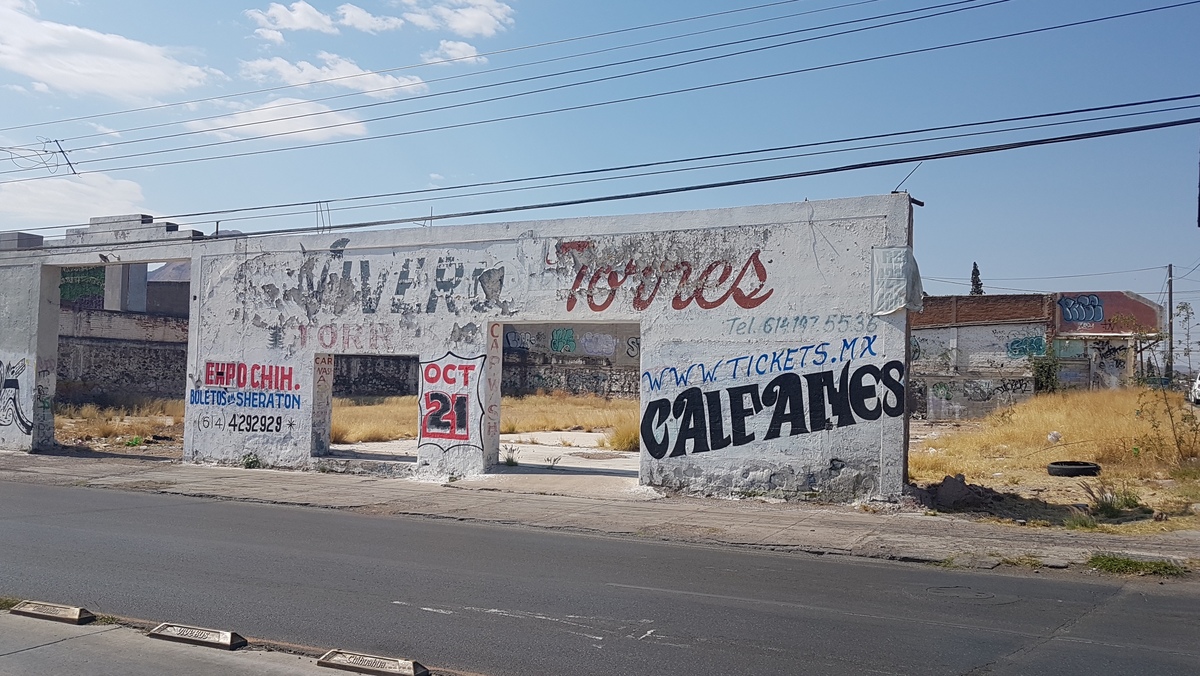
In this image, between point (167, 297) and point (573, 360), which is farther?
point (167, 297)

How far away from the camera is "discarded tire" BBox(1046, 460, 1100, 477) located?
16562 mm

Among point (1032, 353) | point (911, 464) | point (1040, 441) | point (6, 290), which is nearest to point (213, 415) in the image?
point (6, 290)

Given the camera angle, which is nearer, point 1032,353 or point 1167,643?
point 1167,643

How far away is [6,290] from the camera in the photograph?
75.7 feet

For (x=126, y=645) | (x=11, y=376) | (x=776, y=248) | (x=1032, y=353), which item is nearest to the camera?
(x=126, y=645)

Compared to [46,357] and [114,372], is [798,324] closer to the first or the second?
[46,357]

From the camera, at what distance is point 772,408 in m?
14.9

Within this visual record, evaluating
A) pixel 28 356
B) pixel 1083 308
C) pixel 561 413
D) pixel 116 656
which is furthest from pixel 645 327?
pixel 1083 308

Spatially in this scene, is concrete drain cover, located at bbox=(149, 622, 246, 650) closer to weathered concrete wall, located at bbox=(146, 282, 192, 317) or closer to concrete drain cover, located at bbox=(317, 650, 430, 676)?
concrete drain cover, located at bbox=(317, 650, 430, 676)

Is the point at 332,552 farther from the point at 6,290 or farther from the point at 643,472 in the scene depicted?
the point at 6,290

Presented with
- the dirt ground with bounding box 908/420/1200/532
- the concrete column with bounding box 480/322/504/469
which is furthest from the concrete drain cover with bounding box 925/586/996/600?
the concrete column with bounding box 480/322/504/469

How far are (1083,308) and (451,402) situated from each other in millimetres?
42849

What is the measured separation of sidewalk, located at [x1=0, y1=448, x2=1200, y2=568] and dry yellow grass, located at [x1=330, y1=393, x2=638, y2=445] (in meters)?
7.01

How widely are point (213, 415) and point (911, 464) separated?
14.6m
